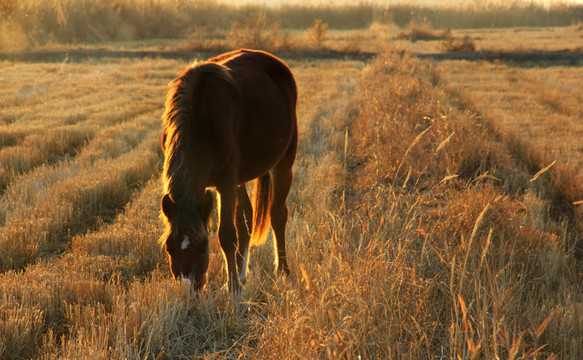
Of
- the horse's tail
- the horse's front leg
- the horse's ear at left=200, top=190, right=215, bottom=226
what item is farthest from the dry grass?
the horse's ear at left=200, top=190, right=215, bottom=226

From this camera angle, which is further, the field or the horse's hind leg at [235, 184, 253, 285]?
the horse's hind leg at [235, 184, 253, 285]

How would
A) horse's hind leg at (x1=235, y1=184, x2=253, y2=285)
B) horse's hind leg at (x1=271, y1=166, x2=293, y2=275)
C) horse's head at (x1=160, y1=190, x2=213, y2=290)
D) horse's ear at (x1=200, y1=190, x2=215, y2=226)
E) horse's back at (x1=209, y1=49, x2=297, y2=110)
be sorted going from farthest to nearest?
horse's hind leg at (x1=271, y1=166, x2=293, y2=275)
horse's back at (x1=209, y1=49, x2=297, y2=110)
horse's hind leg at (x1=235, y1=184, x2=253, y2=285)
horse's ear at (x1=200, y1=190, x2=215, y2=226)
horse's head at (x1=160, y1=190, x2=213, y2=290)

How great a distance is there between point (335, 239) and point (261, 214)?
1.07 metres

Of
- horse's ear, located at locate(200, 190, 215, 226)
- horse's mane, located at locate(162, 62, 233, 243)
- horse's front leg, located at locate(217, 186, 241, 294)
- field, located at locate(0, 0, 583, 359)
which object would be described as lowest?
field, located at locate(0, 0, 583, 359)

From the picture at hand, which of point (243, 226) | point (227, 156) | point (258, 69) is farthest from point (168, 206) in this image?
point (258, 69)

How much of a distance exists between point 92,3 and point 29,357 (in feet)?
139

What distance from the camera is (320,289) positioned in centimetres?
288

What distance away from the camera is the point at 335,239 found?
3.52 meters

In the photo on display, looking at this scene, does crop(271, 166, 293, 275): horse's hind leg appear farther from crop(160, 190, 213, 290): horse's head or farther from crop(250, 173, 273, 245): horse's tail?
crop(160, 190, 213, 290): horse's head

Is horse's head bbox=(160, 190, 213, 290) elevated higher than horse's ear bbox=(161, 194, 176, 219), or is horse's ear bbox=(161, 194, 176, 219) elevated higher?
horse's ear bbox=(161, 194, 176, 219)

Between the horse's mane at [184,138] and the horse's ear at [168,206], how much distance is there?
0.03 meters

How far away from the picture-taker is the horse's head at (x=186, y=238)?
2943mm

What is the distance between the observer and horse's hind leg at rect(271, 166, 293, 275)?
4.24 meters

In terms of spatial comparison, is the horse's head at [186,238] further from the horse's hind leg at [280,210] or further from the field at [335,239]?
the horse's hind leg at [280,210]
